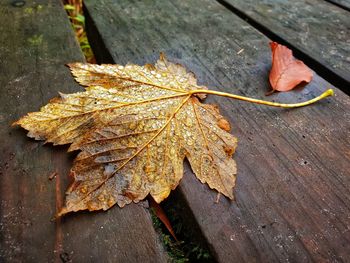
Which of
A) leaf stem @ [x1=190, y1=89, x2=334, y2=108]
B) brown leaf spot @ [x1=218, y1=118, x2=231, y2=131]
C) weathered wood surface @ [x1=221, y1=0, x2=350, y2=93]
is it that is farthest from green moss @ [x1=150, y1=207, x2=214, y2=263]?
weathered wood surface @ [x1=221, y1=0, x2=350, y2=93]

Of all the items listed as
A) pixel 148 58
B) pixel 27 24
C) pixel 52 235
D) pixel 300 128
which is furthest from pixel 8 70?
pixel 300 128

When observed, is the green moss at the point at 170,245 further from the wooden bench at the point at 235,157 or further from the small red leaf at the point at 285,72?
the small red leaf at the point at 285,72

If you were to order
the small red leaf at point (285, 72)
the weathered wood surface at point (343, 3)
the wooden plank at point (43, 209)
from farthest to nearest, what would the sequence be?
the weathered wood surface at point (343, 3) → the small red leaf at point (285, 72) → the wooden plank at point (43, 209)

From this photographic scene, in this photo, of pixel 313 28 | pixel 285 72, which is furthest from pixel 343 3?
pixel 285 72

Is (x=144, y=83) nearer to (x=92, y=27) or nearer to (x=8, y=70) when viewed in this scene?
(x=8, y=70)

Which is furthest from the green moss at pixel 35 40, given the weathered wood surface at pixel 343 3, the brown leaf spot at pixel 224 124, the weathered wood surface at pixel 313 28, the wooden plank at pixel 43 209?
the weathered wood surface at pixel 343 3
